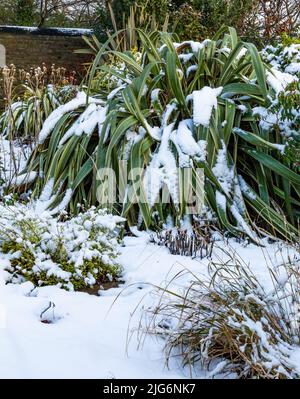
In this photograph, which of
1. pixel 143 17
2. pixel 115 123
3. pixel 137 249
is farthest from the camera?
pixel 143 17

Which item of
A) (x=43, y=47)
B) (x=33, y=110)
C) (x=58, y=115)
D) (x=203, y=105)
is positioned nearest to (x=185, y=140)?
(x=203, y=105)

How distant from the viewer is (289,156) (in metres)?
3.71

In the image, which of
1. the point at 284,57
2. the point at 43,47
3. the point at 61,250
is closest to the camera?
the point at 61,250

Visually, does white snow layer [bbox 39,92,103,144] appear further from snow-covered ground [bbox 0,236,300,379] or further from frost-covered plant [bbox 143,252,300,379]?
frost-covered plant [bbox 143,252,300,379]

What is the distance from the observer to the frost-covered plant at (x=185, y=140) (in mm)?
3938

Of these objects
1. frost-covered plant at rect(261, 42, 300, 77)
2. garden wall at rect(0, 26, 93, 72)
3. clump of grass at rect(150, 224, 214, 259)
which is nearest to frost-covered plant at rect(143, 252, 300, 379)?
clump of grass at rect(150, 224, 214, 259)

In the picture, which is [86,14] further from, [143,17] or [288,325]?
[288,325]

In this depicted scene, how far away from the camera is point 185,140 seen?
13.2 feet

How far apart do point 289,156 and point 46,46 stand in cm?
651

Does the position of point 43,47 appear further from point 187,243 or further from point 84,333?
point 84,333

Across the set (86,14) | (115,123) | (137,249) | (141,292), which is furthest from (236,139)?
(86,14)

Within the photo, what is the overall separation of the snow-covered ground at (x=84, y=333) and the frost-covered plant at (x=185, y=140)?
0.73 m

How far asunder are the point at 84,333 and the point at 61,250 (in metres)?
0.77

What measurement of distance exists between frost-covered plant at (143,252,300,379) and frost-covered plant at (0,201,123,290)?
27.0 inches
